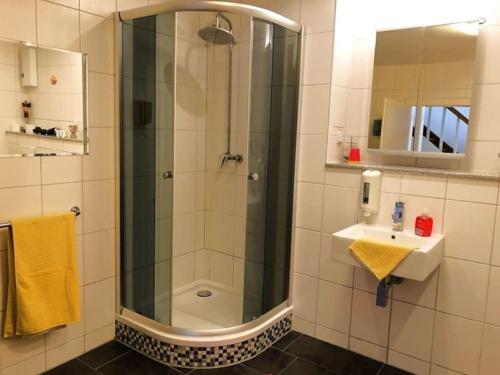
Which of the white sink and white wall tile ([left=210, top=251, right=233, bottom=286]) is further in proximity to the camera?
white wall tile ([left=210, top=251, right=233, bottom=286])

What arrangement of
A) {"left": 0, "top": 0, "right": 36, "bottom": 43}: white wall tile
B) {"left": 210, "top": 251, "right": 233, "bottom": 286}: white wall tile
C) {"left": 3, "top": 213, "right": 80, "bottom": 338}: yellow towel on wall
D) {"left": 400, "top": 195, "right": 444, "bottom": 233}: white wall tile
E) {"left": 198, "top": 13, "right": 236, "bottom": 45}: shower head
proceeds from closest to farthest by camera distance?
{"left": 0, "top": 0, "right": 36, "bottom": 43}: white wall tile
{"left": 3, "top": 213, "right": 80, "bottom": 338}: yellow towel on wall
{"left": 400, "top": 195, "right": 444, "bottom": 233}: white wall tile
{"left": 198, "top": 13, "right": 236, "bottom": 45}: shower head
{"left": 210, "top": 251, "right": 233, "bottom": 286}: white wall tile

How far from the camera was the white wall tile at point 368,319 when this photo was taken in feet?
7.56

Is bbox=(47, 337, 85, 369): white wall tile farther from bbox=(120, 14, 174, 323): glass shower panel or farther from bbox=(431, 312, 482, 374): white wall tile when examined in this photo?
bbox=(431, 312, 482, 374): white wall tile

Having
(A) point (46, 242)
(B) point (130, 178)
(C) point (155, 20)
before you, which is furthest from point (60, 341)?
(C) point (155, 20)

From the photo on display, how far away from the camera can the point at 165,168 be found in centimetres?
227

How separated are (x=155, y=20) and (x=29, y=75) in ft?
2.26

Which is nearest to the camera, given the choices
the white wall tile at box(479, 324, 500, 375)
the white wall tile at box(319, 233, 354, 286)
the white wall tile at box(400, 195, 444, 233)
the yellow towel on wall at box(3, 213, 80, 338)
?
the yellow towel on wall at box(3, 213, 80, 338)

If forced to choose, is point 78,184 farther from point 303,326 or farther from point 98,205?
point 303,326

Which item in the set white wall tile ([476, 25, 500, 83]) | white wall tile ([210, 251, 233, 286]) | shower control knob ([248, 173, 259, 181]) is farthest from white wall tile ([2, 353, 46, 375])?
white wall tile ([476, 25, 500, 83])

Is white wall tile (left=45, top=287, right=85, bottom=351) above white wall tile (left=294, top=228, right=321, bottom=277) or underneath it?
underneath

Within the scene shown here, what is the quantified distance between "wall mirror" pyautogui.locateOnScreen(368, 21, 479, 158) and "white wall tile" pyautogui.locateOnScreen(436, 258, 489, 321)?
0.58 m

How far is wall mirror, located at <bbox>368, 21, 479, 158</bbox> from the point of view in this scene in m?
2.10

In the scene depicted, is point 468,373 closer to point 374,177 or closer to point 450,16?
point 374,177

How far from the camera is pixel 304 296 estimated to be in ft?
8.48
